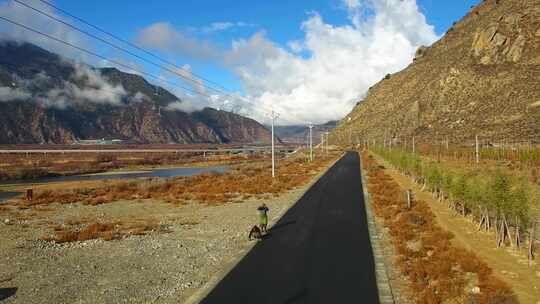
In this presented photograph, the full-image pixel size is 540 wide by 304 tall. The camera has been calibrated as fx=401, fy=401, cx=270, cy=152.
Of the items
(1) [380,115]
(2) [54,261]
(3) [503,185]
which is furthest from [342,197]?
(1) [380,115]

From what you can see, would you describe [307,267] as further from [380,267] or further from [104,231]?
[104,231]

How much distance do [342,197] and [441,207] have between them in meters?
7.86

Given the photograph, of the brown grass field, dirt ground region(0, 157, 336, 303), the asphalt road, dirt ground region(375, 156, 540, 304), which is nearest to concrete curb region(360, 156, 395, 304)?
the asphalt road

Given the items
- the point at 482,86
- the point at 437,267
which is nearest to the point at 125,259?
the point at 437,267

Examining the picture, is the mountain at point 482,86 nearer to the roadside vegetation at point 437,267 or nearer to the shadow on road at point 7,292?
the roadside vegetation at point 437,267

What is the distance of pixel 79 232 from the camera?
22891mm

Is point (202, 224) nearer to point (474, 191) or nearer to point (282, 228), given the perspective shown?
point (282, 228)

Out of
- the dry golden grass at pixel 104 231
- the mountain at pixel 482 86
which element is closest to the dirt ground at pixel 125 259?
the dry golden grass at pixel 104 231

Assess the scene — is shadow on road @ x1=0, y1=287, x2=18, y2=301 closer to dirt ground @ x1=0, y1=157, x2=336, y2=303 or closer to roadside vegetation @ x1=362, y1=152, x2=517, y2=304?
dirt ground @ x1=0, y1=157, x2=336, y2=303

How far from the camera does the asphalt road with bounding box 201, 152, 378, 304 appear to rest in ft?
37.2

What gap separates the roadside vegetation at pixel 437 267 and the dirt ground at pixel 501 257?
18.0 inches

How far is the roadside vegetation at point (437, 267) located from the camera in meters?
11.0

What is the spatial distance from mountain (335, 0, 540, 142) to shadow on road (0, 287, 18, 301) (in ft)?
233

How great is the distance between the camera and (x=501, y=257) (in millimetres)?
15039
